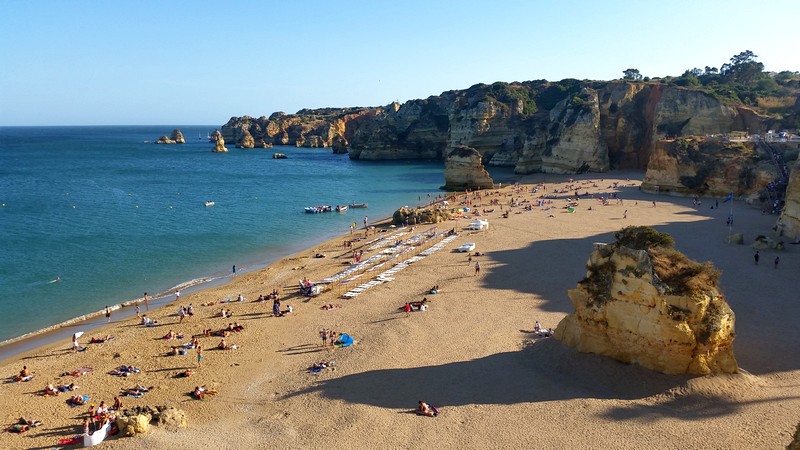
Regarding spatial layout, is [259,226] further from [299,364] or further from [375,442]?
[375,442]

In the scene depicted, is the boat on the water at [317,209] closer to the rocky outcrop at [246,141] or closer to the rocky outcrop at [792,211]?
the rocky outcrop at [792,211]

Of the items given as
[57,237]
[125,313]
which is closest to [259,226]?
[57,237]

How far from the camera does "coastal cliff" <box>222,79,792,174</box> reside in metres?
59.3

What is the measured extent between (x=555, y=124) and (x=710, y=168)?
1003 inches

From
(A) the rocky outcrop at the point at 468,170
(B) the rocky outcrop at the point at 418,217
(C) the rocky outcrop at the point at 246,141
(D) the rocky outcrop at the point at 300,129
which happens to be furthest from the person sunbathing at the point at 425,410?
(C) the rocky outcrop at the point at 246,141

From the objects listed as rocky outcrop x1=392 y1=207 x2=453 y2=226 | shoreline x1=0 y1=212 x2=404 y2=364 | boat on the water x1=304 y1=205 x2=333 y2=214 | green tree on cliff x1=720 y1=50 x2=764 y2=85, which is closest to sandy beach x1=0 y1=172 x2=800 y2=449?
shoreline x1=0 y1=212 x2=404 y2=364

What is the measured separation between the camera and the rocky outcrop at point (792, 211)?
28.4 meters

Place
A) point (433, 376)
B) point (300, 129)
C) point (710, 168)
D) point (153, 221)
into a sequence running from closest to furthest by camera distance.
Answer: point (433, 376)
point (153, 221)
point (710, 168)
point (300, 129)

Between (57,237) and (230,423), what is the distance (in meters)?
30.8

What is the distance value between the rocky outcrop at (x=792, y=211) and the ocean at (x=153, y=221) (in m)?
28.4

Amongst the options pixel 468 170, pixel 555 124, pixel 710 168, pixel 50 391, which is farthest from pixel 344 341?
pixel 555 124

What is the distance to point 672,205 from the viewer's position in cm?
4291

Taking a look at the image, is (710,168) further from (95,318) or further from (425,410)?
(95,318)

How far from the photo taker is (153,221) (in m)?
43.7
